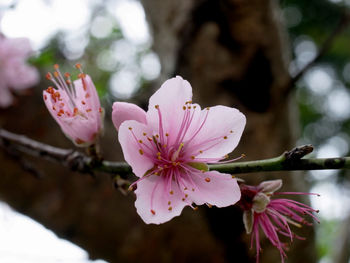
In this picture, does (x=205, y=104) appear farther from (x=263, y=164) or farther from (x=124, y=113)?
(x=263, y=164)

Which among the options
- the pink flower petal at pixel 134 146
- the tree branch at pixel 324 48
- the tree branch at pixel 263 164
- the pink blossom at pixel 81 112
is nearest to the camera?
the tree branch at pixel 263 164

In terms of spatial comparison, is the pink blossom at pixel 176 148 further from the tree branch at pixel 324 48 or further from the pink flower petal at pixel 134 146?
the tree branch at pixel 324 48

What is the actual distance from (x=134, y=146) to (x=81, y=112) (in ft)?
0.74

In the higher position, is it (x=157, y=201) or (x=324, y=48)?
(x=324, y=48)

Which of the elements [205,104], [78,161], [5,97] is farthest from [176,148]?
[5,97]

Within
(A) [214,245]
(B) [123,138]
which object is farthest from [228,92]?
(B) [123,138]

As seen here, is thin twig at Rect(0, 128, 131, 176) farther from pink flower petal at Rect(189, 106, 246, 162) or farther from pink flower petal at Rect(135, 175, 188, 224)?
pink flower petal at Rect(189, 106, 246, 162)

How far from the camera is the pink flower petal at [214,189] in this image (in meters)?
0.78

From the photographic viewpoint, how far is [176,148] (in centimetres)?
91

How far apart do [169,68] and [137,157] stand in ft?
4.18

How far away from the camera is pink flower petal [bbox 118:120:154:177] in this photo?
0.77 m

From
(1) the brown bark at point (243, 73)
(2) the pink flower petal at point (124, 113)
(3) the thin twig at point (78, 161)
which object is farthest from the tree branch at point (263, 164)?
(1) the brown bark at point (243, 73)

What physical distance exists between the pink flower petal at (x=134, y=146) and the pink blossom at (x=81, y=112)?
0.17 m

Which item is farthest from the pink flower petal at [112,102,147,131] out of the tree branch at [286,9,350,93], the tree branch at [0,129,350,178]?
the tree branch at [286,9,350,93]
